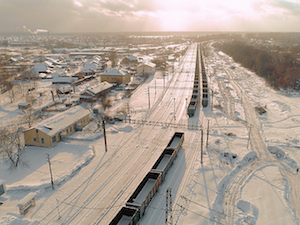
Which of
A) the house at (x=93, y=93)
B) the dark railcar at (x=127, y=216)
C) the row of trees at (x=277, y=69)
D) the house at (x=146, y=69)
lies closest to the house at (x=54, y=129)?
the house at (x=93, y=93)

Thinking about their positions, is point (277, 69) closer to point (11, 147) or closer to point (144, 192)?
point (144, 192)

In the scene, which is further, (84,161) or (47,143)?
(47,143)

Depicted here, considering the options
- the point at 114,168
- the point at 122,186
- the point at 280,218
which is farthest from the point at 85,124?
the point at 280,218

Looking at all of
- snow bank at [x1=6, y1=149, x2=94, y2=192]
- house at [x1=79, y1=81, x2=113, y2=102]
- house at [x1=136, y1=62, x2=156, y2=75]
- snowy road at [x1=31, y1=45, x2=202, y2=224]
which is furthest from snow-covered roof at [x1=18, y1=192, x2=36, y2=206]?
house at [x1=136, y1=62, x2=156, y2=75]

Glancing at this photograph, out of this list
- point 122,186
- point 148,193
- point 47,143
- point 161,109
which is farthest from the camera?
point 161,109

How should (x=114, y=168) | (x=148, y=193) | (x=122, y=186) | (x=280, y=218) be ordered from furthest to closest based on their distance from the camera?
(x=114, y=168) < (x=122, y=186) < (x=148, y=193) < (x=280, y=218)

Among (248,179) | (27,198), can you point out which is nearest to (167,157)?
(248,179)

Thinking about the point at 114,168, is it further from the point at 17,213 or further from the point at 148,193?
the point at 17,213
